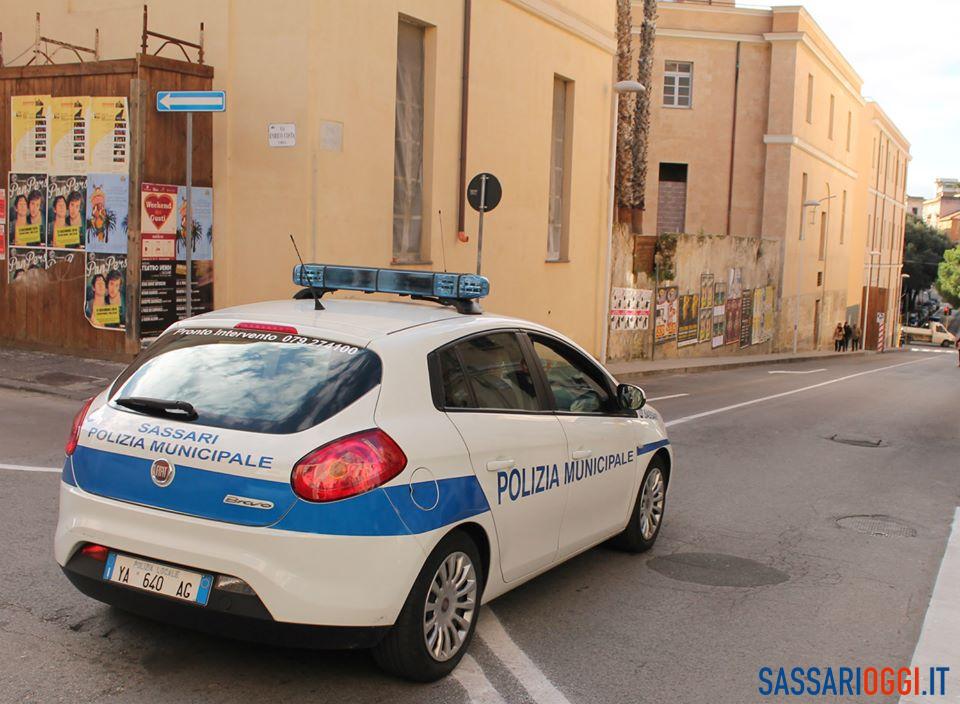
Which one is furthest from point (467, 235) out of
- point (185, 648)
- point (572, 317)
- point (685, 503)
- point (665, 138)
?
point (665, 138)

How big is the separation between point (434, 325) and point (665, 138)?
126ft

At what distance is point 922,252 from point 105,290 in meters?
91.1

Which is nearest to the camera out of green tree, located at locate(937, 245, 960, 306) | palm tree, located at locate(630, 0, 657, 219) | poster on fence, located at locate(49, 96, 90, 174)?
poster on fence, located at locate(49, 96, 90, 174)

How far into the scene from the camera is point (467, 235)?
57.8 feet

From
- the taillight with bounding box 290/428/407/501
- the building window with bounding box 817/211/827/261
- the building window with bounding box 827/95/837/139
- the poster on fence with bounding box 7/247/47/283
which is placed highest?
the building window with bounding box 827/95/837/139

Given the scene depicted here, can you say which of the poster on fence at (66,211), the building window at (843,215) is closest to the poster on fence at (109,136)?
the poster on fence at (66,211)

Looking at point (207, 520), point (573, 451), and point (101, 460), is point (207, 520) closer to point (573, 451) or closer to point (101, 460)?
point (101, 460)

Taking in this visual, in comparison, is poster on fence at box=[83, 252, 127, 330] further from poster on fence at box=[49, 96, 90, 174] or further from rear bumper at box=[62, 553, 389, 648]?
rear bumper at box=[62, 553, 389, 648]

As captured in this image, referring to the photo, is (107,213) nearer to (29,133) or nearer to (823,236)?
(29,133)

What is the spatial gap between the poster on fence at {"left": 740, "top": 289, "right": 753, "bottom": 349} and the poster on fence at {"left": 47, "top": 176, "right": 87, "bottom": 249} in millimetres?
27534

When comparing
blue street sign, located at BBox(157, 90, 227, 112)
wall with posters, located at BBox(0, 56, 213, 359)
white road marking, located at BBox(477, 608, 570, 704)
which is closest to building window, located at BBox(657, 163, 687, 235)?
wall with posters, located at BBox(0, 56, 213, 359)

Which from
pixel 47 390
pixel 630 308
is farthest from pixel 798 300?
pixel 47 390

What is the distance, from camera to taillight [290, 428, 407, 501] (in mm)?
4105

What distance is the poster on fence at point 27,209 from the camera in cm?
1452
